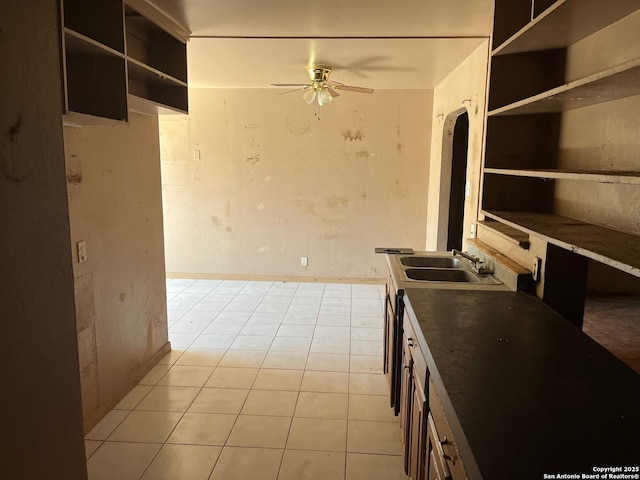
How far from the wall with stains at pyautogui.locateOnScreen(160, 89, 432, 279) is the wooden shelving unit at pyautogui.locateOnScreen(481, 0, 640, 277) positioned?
2939 millimetres

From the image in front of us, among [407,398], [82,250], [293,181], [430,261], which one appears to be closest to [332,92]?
[293,181]

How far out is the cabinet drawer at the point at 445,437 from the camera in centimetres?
113

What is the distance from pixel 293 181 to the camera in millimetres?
5637

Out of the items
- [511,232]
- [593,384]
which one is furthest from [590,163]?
[593,384]

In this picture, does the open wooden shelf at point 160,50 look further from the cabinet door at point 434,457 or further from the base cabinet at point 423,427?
the cabinet door at point 434,457

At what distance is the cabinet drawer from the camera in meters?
1.13

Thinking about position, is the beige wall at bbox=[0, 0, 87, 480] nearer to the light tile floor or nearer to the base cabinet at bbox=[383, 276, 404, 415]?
the light tile floor

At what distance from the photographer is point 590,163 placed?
1.99 metres

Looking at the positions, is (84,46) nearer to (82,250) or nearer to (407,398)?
(82,250)

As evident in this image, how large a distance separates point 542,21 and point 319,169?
3.89 metres

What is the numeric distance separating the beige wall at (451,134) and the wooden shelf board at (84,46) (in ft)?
7.86

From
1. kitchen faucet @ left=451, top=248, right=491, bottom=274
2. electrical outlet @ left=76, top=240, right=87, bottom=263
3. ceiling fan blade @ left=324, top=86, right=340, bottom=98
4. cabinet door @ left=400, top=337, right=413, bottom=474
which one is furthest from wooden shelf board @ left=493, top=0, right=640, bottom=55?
electrical outlet @ left=76, top=240, right=87, bottom=263

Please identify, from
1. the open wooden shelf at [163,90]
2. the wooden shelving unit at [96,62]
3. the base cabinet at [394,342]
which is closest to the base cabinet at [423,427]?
the base cabinet at [394,342]

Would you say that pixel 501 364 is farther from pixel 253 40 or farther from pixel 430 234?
pixel 430 234
